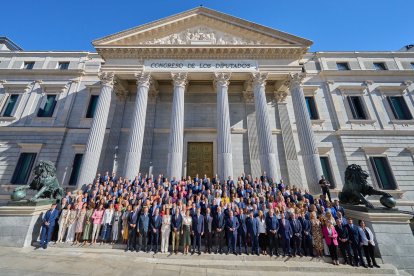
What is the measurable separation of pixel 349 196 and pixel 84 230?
1055 centimetres

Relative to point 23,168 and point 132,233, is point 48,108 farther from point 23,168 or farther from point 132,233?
point 132,233

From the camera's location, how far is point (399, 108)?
17266mm

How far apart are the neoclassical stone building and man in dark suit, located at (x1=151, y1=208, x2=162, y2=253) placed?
19.6 ft

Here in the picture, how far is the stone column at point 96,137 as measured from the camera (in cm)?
1184

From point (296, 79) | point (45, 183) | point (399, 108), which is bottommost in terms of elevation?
point (45, 183)

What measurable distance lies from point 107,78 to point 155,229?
42.0ft

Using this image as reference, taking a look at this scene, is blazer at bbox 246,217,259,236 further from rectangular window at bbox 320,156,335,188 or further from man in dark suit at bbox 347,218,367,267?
rectangular window at bbox 320,156,335,188

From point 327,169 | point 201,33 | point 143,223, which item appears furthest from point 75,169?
point 327,169

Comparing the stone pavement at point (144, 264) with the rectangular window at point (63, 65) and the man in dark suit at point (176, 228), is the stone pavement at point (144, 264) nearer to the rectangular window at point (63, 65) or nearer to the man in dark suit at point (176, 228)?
the man in dark suit at point (176, 228)

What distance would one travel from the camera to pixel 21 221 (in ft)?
21.9

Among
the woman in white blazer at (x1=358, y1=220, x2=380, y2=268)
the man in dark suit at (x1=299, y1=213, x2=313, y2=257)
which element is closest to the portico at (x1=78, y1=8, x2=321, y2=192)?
the man in dark suit at (x1=299, y1=213, x2=313, y2=257)

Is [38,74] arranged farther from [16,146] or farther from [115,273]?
[115,273]

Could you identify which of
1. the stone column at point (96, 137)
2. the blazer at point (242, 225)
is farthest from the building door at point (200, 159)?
the blazer at point (242, 225)

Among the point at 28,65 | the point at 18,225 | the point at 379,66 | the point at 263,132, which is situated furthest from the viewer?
the point at 28,65
